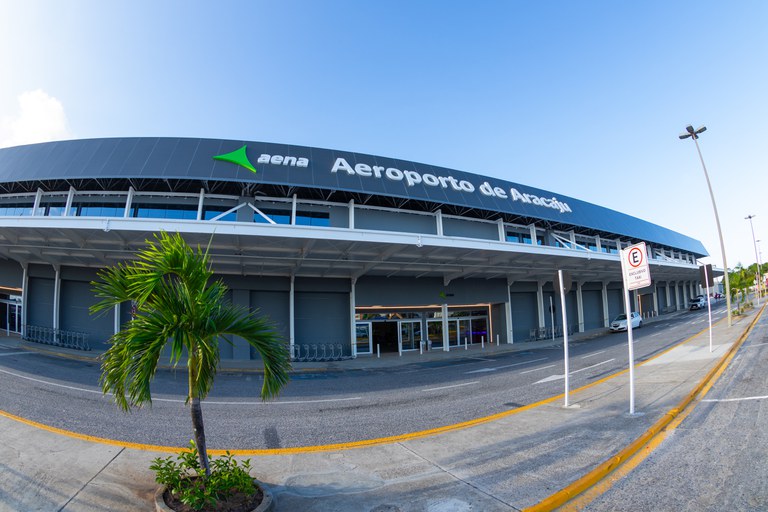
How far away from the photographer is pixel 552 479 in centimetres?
430

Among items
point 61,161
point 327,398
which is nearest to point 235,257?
point 327,398

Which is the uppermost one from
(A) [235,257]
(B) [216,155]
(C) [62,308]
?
(B) [216,155]

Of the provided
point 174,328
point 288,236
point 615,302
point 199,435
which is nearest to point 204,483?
point 199,435

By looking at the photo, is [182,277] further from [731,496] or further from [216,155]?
[216,155]

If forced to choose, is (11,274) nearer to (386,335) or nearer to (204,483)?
(386,335)

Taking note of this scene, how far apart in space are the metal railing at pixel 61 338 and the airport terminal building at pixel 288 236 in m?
0.11

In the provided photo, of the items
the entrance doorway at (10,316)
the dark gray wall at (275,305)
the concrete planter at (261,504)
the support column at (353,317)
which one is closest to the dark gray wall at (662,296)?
the support column at (353,317)

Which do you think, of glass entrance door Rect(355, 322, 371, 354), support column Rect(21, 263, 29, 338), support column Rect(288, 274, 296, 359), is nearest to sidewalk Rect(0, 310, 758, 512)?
support column Rect(288, 274, 296, 359)

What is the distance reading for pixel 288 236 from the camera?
14.6 metres

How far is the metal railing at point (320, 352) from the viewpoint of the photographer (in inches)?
780

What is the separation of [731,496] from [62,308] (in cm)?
2904

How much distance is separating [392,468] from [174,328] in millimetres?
3472

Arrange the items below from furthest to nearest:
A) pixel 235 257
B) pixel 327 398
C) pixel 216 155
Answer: pixel 216 155 < pixel 235 257 < pixel 327 398

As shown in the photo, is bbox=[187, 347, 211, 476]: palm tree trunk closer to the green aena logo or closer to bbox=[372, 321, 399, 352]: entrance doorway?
the green aena logo
